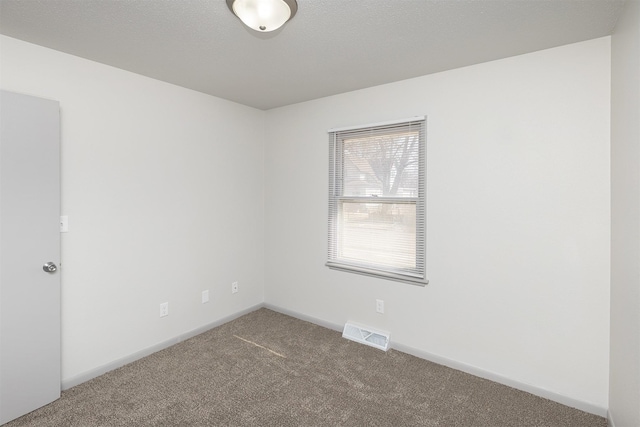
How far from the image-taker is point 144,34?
2068 millimetres

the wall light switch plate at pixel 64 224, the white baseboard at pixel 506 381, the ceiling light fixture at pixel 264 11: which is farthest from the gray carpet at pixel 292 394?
the ceiling light fixture at pixel 264 11

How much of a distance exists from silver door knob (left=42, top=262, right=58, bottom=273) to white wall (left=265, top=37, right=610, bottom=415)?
2.46 meters

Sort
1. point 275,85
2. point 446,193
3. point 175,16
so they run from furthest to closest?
point 275,85 < point 446,193 < point 175,16

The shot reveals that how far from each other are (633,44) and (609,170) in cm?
81

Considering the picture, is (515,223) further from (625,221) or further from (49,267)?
(49,267)

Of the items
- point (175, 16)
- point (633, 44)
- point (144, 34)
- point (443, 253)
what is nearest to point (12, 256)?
point (144, 34)

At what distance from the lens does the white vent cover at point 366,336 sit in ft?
9.85

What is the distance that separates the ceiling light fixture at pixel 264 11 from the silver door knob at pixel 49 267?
81.5 inches

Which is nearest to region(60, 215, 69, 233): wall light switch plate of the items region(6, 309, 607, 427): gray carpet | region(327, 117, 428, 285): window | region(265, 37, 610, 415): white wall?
region(6, 309, 607, 427): gray carpet

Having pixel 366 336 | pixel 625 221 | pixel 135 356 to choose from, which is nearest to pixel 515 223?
pixel 625 221

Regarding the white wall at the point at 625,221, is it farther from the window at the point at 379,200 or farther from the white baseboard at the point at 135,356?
the white baseboard at the point at 135,356

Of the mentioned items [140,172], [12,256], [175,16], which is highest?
[175,16]

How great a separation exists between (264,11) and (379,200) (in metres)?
1.92

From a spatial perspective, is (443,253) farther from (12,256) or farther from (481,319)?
(12,256)
